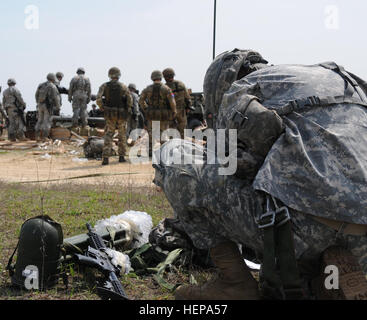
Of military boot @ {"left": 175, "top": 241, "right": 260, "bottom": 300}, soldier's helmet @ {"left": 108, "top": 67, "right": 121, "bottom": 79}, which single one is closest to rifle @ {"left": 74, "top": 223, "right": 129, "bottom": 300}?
military boot @ {"left": 175, "top": 241, "right": 260, "bottom": 300}

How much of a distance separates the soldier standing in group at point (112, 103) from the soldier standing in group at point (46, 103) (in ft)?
16.9

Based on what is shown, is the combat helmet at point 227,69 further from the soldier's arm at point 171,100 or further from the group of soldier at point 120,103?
the soldier's arm at point 171,100

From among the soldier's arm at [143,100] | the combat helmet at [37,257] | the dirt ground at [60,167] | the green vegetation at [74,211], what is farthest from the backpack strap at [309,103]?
the soldier's arm at [143,100]

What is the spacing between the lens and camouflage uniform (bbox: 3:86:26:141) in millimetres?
15336

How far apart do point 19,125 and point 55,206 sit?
39.3ft

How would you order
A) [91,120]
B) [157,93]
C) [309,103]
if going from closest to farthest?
[309,103], [157,93], [91,120]

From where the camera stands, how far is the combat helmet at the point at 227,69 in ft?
8.50

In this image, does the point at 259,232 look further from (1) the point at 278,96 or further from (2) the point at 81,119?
(2) the point at 81,119

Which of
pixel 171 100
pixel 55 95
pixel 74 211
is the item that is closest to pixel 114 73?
pixel 171 100

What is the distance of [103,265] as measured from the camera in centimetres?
255

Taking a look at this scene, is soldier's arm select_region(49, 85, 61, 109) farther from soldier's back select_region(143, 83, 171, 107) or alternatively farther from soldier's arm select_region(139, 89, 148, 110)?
soldier's back select_region(143, 83, 171, 107)

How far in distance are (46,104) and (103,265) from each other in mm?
12820

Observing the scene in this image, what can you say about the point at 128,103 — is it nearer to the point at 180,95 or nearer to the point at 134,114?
the point at 180,95

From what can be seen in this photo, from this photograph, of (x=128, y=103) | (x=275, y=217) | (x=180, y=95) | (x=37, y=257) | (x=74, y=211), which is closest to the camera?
(x=275, y=217)
